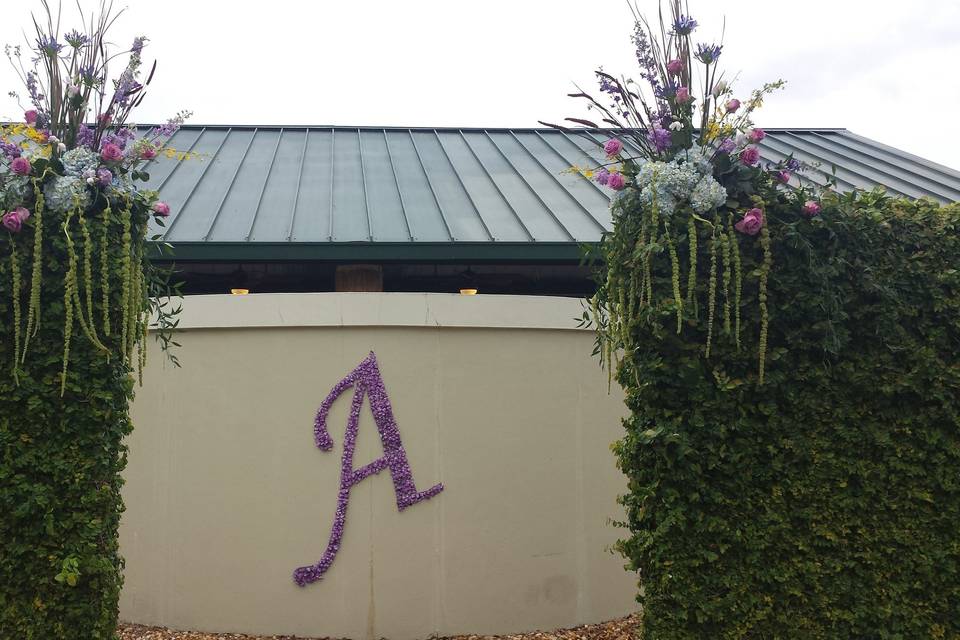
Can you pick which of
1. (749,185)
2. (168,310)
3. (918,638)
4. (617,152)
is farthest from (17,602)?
(918,638)

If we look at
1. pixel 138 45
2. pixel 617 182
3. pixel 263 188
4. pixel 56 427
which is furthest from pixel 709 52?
pixel 263 188

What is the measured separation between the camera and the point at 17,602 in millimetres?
4520

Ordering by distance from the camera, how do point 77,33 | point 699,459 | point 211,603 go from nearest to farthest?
point 699,459 → point 77,33 → point 211,603

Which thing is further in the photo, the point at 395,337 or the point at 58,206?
the point at 395,337

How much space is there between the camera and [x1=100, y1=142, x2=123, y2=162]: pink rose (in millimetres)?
4621

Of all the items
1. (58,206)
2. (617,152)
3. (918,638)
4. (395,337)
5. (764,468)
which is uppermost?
(617,152)

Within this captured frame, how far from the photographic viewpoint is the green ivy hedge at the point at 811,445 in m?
4.42

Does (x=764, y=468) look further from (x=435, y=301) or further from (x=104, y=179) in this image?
(x=104, y=179)

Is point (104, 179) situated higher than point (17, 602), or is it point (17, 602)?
point (104, 179)

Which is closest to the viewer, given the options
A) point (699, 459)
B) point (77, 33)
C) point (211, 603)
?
point (699, 459)

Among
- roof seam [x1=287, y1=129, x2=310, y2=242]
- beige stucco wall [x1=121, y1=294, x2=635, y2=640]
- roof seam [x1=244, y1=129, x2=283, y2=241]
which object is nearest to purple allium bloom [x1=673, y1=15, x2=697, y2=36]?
beige stucco wall [x1=121, y1=294, x2=635, y2=640]

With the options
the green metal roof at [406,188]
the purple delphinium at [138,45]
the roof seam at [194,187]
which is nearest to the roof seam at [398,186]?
the green metal roof at [406,188]

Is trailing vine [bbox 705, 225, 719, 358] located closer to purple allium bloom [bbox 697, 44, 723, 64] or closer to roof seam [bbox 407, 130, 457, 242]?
purple allium bloom [bbox 697, 44, 723, 64]

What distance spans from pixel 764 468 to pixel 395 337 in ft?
10.0
